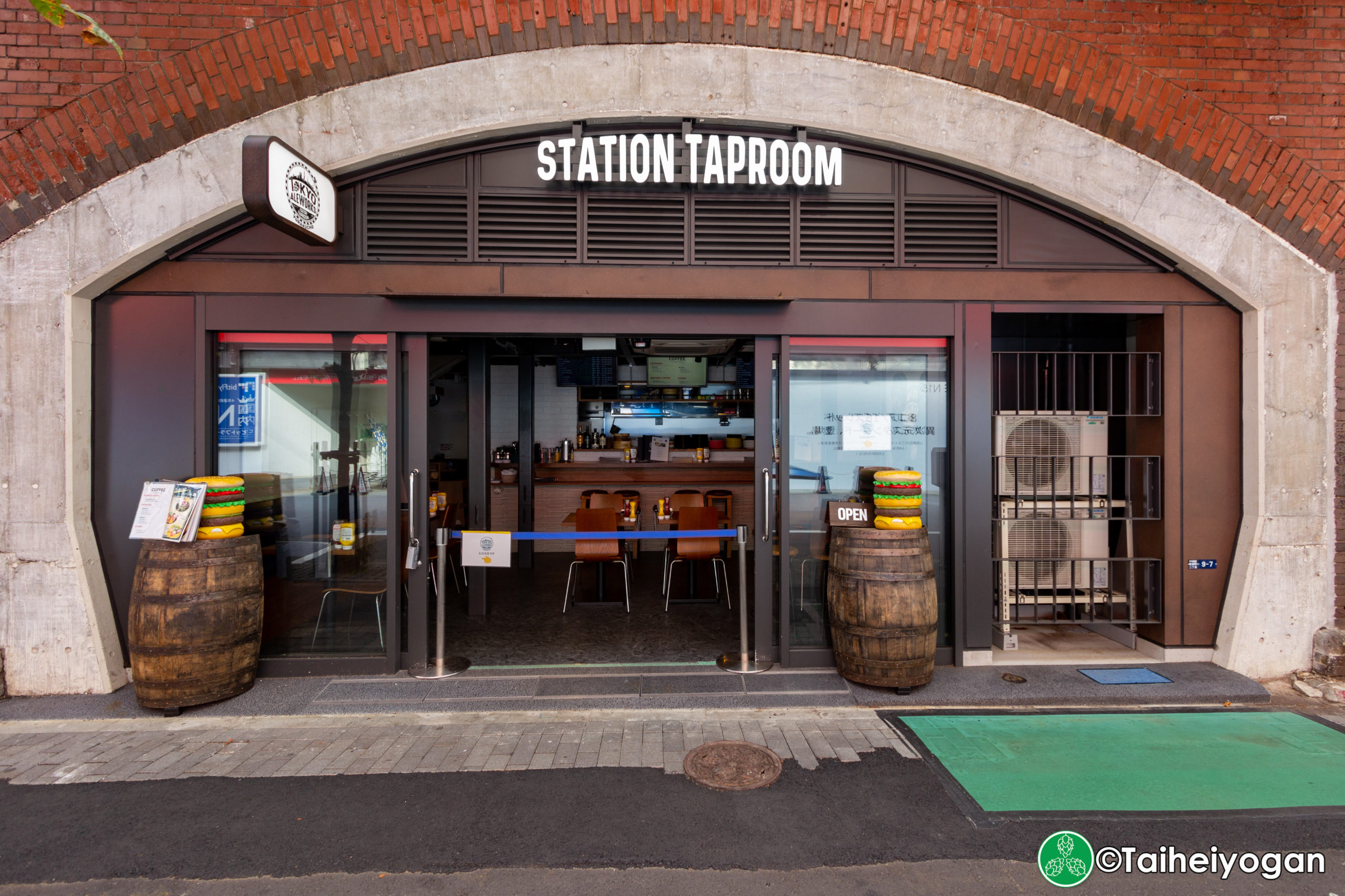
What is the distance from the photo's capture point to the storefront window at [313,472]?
4629 mm

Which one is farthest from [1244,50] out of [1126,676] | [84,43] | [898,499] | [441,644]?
[84,43]

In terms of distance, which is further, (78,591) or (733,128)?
(733,128)

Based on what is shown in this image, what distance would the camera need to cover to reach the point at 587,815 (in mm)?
2908

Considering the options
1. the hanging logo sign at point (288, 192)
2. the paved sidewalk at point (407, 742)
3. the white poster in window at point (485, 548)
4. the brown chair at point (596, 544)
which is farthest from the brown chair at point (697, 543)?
the hanging logo sign at point (288, 192)

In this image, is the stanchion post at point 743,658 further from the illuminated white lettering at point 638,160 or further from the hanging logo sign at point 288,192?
the hanging logo sign at point 288,192

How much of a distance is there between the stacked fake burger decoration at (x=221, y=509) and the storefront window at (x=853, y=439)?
385cm

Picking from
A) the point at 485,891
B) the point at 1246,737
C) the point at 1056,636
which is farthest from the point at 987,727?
the point at 485,891

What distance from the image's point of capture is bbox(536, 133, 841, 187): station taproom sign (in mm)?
4523

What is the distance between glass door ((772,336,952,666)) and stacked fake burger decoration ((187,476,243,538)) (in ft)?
12.3

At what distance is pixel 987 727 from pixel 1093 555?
2.21m

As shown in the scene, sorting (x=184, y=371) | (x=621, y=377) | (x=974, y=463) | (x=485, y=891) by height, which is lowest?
(x=485, y=891)

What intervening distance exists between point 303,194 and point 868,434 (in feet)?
14.0

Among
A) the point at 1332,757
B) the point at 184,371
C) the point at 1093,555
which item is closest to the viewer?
the point at 1332,757

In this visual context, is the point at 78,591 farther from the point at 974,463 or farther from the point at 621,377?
the point at 621,377
